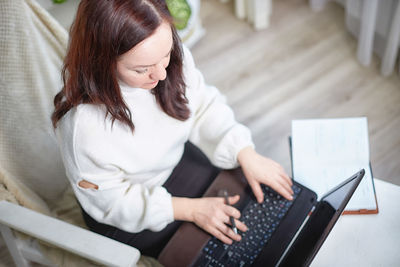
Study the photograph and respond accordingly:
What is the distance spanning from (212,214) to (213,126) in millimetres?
253

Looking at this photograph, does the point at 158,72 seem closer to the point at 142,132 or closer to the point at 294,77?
the point at 142,132

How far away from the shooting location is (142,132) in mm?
1007

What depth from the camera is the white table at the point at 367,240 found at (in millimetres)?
941

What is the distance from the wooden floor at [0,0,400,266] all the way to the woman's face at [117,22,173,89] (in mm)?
947

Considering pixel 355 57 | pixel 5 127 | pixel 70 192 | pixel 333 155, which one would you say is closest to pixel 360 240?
pixel 333 155

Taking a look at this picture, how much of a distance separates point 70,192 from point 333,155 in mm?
759

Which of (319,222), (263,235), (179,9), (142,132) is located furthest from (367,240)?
(179,9)

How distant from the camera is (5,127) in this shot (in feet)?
3.50

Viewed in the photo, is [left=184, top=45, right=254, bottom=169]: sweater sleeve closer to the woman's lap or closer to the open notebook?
the woman's lap

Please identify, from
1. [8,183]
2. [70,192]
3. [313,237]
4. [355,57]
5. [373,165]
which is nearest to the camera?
[313,237]

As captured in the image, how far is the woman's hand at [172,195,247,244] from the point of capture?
1.02 metres

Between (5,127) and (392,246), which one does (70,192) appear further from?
(392,246)

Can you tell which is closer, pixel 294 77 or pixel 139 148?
pixel 139 148

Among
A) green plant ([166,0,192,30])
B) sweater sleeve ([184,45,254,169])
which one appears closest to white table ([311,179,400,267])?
sweater sleeve ([184,45,254,169])
